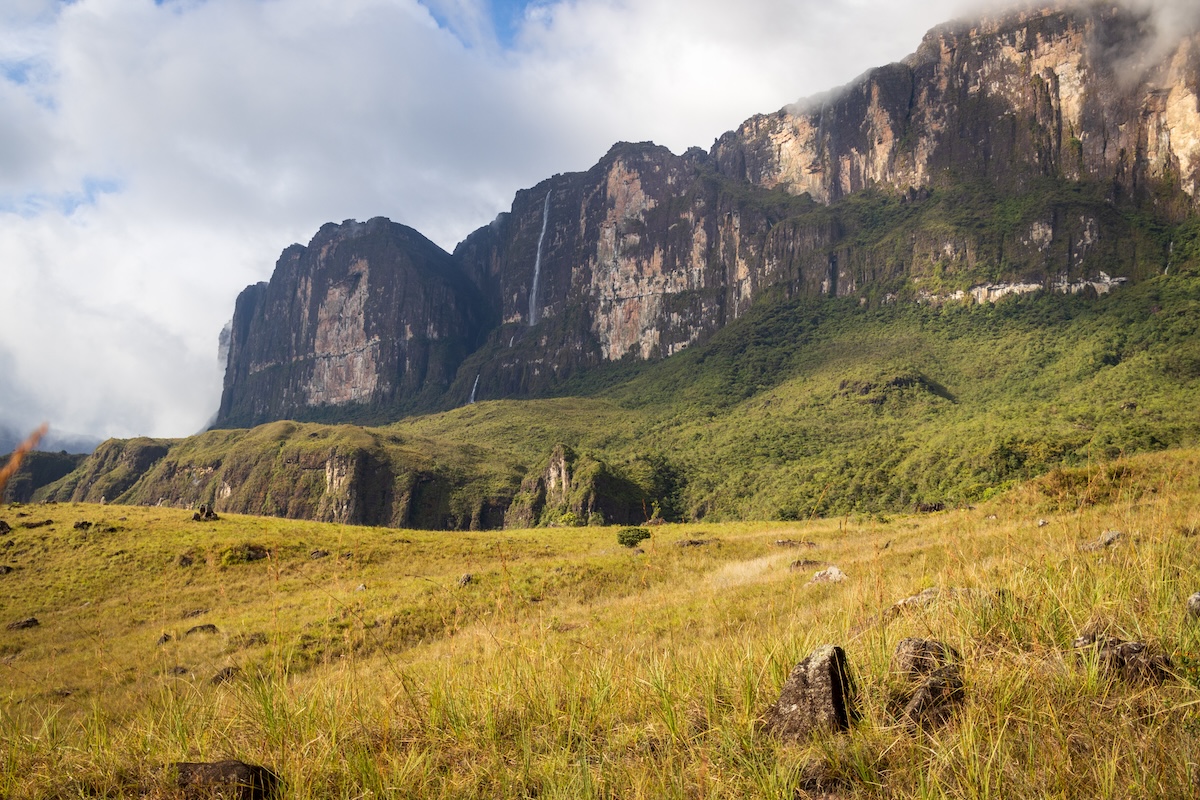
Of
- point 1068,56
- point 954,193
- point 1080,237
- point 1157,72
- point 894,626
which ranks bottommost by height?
point 894,626

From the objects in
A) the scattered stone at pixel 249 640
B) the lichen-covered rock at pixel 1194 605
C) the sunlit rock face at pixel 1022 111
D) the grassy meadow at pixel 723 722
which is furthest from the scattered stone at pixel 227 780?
the sunlit rock face at pixel 1022 111

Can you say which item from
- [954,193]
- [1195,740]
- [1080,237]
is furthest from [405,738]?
[954,193]

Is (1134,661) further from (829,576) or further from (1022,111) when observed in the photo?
(1022,111)

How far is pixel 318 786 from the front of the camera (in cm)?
286

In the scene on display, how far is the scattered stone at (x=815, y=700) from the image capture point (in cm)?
287

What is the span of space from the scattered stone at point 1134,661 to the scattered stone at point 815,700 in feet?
3.75

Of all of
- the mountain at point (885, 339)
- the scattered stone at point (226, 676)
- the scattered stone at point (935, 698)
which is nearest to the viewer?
the scattered stone at point (935, 698)

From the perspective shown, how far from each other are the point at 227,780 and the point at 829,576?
37.6ft

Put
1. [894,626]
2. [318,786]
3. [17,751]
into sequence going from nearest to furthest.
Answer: [318,786] < [17,751] < [894,626]

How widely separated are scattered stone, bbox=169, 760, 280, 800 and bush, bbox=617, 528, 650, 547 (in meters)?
25.4

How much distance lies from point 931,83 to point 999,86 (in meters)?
18.4

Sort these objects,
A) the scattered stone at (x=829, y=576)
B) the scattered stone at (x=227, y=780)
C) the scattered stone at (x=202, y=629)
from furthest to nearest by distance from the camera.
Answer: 1. the scattered stone at (x=202, y=629)
2. the scattered stone at (x=829, y=576)
3. the scattered stone at (x=227, y=780)

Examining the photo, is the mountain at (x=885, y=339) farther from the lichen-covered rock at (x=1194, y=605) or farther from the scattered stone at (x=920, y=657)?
the scattered stone at (x=920, y=657)

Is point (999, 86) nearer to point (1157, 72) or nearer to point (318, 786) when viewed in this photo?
point (1157, 72)
